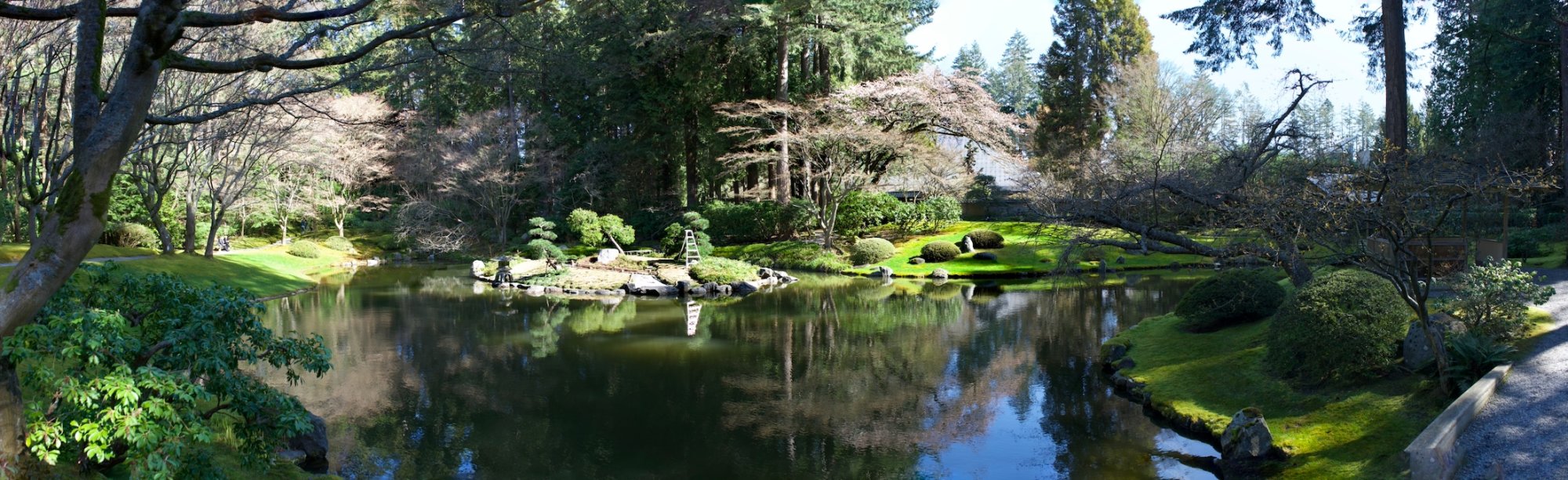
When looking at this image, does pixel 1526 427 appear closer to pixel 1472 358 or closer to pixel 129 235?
pixel 1472 358

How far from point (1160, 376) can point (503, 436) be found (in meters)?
8.10

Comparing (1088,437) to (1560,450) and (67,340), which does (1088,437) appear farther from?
(67,340)

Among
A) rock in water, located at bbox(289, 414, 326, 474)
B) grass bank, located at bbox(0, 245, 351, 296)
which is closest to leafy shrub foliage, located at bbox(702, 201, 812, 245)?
grass bank, located at bbox(0, 245, 351, 296)

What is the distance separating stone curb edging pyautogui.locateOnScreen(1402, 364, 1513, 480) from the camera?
5859 mm

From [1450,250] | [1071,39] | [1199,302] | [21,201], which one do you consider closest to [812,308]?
[1199,302]

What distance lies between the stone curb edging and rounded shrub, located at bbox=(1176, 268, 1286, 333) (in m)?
4.55

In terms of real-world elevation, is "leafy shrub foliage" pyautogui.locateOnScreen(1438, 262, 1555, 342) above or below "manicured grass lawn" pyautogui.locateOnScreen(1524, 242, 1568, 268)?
below

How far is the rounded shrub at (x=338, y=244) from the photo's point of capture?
110 feet

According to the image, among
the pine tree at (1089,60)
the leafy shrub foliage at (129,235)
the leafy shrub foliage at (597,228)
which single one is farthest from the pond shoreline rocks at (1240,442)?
the leafy shrub foliage at (129,235)

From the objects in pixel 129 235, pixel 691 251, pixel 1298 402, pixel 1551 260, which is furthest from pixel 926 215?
pixel 129 235

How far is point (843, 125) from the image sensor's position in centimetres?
2852

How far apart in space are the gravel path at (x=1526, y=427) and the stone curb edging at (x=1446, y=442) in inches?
3.2

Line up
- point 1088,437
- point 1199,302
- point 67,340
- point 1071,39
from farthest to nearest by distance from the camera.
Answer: point 1071,39 → point 1199,302 → point 1088,437 → point 67,340

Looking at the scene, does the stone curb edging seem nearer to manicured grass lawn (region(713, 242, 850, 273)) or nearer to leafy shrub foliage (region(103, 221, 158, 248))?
manicured grass lawn (region(713, 242, 850, 273))
